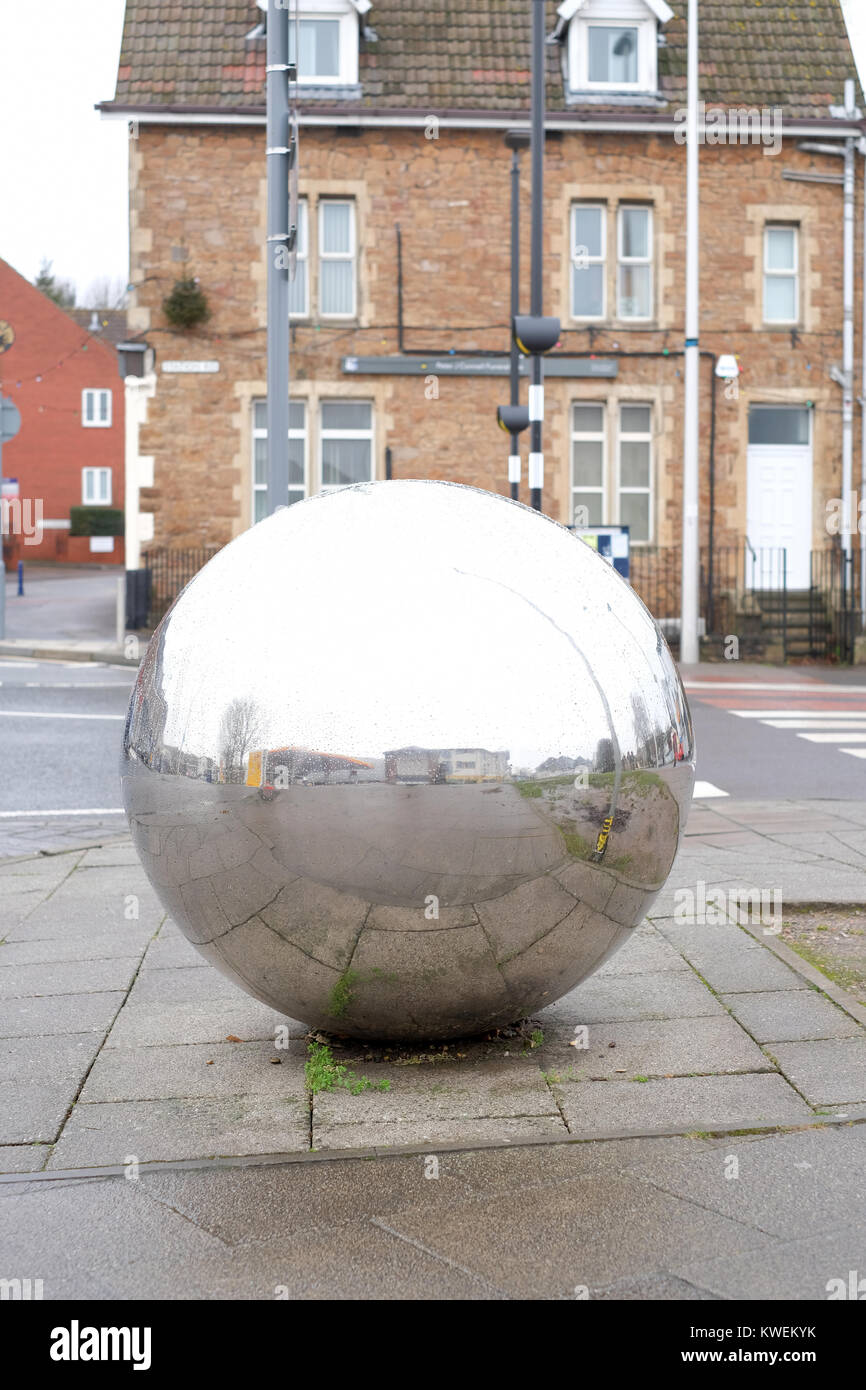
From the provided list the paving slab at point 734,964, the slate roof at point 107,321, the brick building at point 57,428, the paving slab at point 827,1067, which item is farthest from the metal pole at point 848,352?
the slate roof at point 107,321

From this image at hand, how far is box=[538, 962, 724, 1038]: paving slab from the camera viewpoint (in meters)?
5.13

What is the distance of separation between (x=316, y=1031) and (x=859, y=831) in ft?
16.9

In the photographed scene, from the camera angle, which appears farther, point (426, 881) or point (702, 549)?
point (702, 549)

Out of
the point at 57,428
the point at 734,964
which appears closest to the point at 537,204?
the point at 734,964

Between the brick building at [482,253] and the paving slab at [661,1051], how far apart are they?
2146 centimetres

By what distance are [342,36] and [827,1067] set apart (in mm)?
24737

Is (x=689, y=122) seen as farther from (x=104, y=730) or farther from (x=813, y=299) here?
(x=104, y=730)

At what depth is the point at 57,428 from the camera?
195ft

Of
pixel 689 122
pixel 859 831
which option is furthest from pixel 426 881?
pixel 689 122

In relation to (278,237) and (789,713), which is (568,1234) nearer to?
(278,237)

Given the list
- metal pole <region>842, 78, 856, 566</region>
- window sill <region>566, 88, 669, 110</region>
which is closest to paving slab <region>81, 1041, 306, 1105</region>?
metal pole <region>842, 78, 856, 566</region>

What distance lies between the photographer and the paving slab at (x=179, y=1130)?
156 inches

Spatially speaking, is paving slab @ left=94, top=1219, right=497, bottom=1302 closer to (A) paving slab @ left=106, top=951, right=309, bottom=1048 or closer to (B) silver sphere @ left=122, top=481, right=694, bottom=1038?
(B) silver sphere @ left=122, top=481, right=694, bottom=1038
